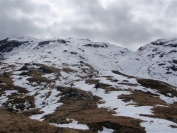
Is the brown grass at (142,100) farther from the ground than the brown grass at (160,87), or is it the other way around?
the brown grass at (160,87)

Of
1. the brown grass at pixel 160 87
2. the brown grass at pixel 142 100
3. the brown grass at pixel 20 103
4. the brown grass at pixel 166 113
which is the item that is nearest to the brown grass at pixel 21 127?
the brown grass at pixel 166 113

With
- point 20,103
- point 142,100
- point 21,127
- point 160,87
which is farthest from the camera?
point 160,87

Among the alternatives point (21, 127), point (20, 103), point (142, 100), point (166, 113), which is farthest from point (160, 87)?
point (21, 127)

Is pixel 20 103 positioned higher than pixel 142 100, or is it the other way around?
pixel 142 100

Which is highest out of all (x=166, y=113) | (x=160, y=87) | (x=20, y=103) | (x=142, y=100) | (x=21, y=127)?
(x=160, y=87)

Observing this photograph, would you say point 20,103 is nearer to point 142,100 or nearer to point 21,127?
point 142,100

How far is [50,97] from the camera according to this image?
65.4 m

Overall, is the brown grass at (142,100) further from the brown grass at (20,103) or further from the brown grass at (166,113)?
the brown grass at (20,103)

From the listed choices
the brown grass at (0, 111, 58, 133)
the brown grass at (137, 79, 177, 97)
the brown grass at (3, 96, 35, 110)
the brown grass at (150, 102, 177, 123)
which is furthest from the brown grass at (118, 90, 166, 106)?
the brown grass at (0, 111, 58, 133)

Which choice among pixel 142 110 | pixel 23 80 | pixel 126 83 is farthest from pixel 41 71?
pixel 142 110

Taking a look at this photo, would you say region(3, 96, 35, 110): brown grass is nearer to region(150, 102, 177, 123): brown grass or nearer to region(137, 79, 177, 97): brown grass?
region(150, 102, 177, 123): brown grass

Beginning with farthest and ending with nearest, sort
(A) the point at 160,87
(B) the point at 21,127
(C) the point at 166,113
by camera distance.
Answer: (A) the point at 160,87 < (C) the point at 166,113 < (B) the point at 21,127

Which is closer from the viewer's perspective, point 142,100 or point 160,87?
point 142,100

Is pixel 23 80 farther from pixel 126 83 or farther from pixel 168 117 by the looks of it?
pixel 168 117
